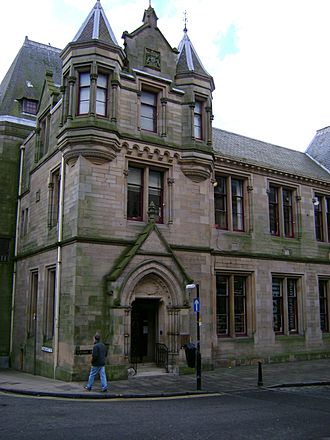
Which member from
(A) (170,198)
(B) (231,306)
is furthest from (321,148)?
(A) (170,198)

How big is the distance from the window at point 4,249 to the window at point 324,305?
1765cm

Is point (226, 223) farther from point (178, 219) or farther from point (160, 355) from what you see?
point (160, 355)

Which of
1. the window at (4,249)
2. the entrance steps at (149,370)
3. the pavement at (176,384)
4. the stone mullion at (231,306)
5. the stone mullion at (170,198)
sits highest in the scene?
the stone mullion at (170,198)

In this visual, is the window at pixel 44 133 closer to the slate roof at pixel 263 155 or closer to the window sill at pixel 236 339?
the slate roof at pixel 263 155

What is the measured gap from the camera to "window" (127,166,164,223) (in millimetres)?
19375

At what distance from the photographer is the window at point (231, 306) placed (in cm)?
2231

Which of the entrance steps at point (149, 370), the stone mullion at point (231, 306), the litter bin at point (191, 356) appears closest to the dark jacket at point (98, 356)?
the entrance steps at point (149, 370)

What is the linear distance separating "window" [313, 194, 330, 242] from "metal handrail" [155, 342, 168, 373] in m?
13.1

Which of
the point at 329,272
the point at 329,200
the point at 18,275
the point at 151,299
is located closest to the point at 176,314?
the point at 151,299

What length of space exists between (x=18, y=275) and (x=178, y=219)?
382 inches

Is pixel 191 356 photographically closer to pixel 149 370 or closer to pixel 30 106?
pixel 149 370

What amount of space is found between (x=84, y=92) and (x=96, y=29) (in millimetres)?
2702

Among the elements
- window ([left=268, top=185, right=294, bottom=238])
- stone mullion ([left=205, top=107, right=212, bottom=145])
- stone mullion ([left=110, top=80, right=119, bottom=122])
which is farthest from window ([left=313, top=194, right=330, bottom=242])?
stone mullion ([left=110, top=80, right=119, bottom=122])

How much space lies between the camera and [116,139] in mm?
18406
